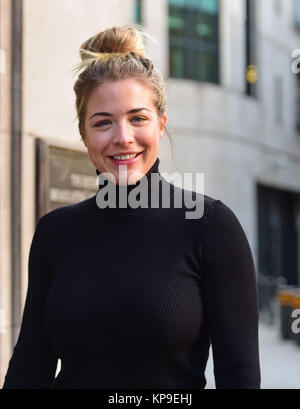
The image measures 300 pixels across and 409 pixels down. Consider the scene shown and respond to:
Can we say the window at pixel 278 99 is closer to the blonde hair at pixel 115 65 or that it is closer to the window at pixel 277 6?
the window at pixel 277 6

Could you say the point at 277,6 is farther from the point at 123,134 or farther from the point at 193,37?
the point at 123,134

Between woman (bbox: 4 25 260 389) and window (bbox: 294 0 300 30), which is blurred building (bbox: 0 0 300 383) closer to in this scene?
window (bbox: 294 0 300 30)

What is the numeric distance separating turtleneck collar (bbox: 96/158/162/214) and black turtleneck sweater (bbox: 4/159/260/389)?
0.5 inches

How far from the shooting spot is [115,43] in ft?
7.80

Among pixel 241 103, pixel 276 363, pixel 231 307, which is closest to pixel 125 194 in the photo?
pixel 231 307

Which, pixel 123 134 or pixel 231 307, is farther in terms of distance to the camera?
pixel 123 134

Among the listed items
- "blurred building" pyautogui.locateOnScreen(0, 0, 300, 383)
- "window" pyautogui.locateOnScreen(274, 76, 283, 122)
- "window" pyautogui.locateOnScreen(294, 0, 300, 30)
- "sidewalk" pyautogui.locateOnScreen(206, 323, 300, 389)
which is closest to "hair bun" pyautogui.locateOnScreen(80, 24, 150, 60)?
"blurred building" pyautogui.locateOnScreen(0, 0, 300, 383)

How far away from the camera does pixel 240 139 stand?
2375 cm

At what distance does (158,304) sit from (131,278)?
0.13m

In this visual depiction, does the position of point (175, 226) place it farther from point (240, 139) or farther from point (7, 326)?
point (240, 139)

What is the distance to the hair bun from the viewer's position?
2.37 metres

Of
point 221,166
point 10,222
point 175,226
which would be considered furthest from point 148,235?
point 221,166

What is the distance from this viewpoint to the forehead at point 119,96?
225 centimetres

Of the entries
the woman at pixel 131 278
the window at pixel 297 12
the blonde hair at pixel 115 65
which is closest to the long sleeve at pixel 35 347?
the woman at pixel 131 278
